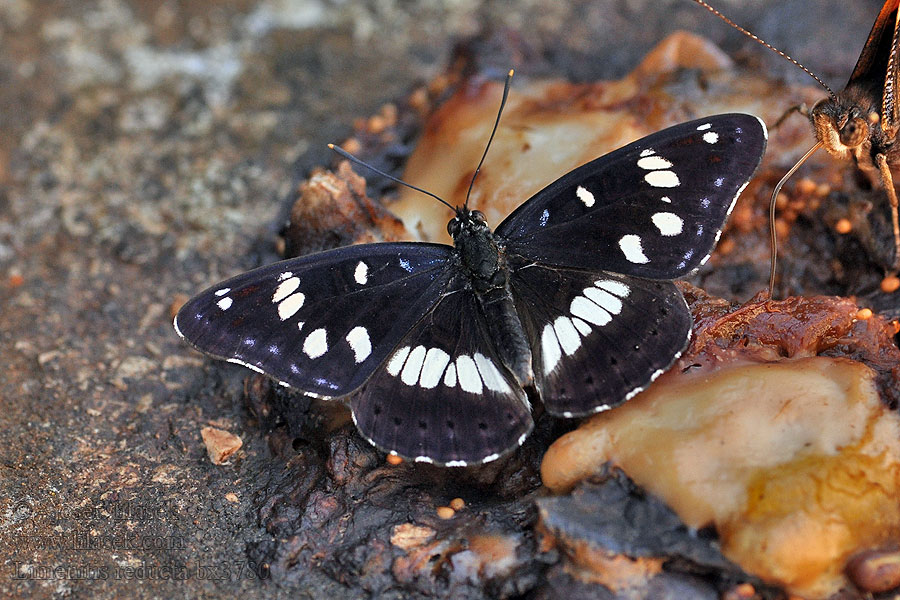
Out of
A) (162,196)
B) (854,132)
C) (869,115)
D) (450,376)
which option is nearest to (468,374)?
(450,376)

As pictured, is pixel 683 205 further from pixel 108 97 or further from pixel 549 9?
pixel 108 97

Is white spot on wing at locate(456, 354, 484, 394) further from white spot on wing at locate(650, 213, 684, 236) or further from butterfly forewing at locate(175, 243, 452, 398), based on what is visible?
white spot on wing at locate(650, 213, 684, 236)

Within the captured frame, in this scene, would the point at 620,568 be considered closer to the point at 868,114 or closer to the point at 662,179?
the point at 662,179

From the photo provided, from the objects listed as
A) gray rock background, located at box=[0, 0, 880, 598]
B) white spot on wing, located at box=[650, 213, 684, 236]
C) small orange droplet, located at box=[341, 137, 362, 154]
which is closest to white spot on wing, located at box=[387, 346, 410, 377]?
gray rock background, located at box=[0, 0, 880, 598]

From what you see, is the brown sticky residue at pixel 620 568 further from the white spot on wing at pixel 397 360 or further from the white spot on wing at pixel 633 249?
the white spot on wing at pixel 633 249

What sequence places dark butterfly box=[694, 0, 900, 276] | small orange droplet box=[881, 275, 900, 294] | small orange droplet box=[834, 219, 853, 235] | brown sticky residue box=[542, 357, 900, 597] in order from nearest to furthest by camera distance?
brown sticky residue box=[542, 357, 900, 597] → dark butterfly box=[694, 0, 900, 276] → small orange droplet box=[881, 275, 900, 294] → small orange droplet box=[834, 219, 853, 235]

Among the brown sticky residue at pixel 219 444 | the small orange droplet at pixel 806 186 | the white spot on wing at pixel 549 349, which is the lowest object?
the brown sticky residue at pixel 219 444

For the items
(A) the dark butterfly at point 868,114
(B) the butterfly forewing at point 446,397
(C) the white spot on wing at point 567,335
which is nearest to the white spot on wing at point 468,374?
(B) the butterfly forewing at point 446,397
